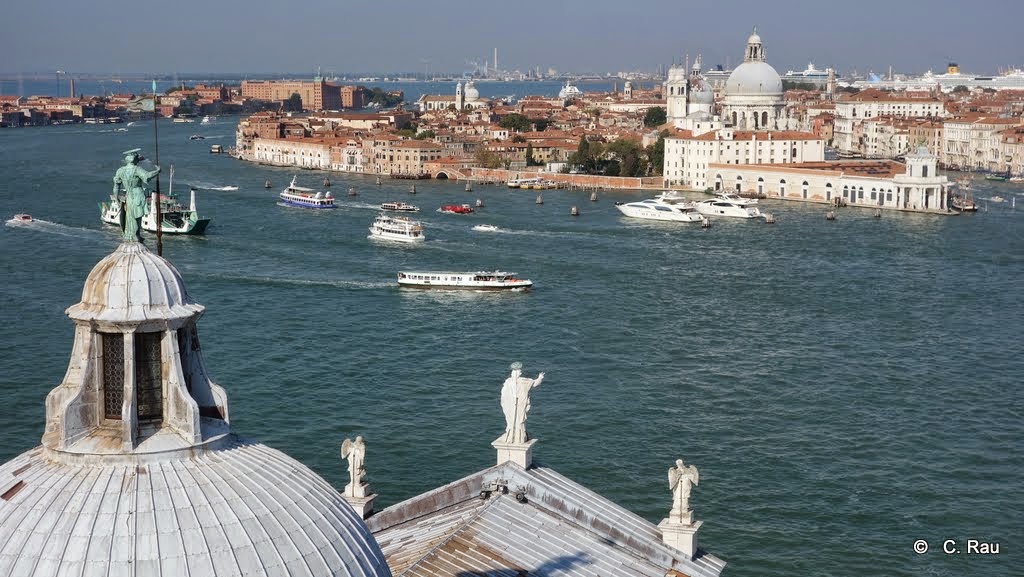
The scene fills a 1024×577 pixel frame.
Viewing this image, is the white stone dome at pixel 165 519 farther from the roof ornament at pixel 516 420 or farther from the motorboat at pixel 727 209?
the motorboat at pixel 727 209

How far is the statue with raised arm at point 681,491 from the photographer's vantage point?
183 inches

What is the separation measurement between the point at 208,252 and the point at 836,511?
44.2ft

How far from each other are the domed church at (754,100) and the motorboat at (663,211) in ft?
47.0

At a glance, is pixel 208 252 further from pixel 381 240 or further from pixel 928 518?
pixel 928 518

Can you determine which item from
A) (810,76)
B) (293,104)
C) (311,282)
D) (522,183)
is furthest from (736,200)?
(810,76)

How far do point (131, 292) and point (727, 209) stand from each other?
82.6 feet

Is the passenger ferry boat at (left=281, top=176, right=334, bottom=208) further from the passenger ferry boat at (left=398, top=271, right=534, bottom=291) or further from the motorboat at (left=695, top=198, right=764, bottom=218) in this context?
the passenger ferry boat at (left=398, top=271, right=534, bottom=291)

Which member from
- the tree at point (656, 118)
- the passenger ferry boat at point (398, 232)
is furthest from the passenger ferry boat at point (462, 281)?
the tree at point (656, 118)

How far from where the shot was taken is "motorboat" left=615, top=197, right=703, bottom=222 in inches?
1037

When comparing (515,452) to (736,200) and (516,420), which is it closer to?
(516,420)

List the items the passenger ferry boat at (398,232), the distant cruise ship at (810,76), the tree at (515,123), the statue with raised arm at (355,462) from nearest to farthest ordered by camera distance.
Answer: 1. the statue with raised arm at (355,462)
2. the passenger ferry boat at (398,232)
3. the tree at (515,123)
4. the distant cruise ship at (810,76)

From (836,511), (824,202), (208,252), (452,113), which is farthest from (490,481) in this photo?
(452,113)

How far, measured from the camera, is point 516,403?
187 inches

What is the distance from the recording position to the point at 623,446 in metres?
9.52
